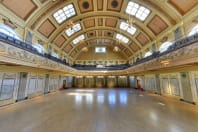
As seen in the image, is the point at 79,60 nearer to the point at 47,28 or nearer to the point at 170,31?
the point at 47,28

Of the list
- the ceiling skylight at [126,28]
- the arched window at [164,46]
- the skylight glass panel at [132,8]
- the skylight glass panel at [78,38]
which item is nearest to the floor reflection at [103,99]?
the arched window at [164,46]

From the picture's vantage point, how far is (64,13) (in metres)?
10.9

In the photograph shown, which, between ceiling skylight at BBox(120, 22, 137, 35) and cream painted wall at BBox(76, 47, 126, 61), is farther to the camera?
cream painted wall at BBox(76, 47, 126, 61)

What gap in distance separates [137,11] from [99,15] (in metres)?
4.49

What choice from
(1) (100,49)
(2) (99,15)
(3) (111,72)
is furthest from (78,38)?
(3) (111,72)

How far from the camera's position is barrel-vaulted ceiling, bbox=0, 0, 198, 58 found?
298 inches

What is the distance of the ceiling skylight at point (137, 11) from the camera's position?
9948mm

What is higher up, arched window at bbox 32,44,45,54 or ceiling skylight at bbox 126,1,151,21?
ceiling skylight at bbox 126,1,151,21

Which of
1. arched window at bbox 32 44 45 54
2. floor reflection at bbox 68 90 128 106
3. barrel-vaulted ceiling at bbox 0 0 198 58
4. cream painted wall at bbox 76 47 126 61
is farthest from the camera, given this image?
cream painted wall at bbox 76 47 126 61

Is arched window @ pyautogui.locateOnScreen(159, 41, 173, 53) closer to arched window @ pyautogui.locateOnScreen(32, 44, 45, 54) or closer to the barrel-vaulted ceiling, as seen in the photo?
the barrel-vaulted ceiling

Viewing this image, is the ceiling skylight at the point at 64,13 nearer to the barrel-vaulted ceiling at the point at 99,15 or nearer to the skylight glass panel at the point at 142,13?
the barrel-vaulted ceiling at the point at 99,15

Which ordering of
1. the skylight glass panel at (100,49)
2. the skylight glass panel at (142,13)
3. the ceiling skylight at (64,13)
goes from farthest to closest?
the skylight glass panel at (100,49) → the ceiling skylight at (64,13) → the skylight glass panel at (142,13)

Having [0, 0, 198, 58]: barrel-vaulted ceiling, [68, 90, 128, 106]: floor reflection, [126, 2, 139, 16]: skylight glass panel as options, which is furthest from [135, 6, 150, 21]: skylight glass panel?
[68, 90, 128, 106]: floor reflection

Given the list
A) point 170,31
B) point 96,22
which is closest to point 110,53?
point 96,22
